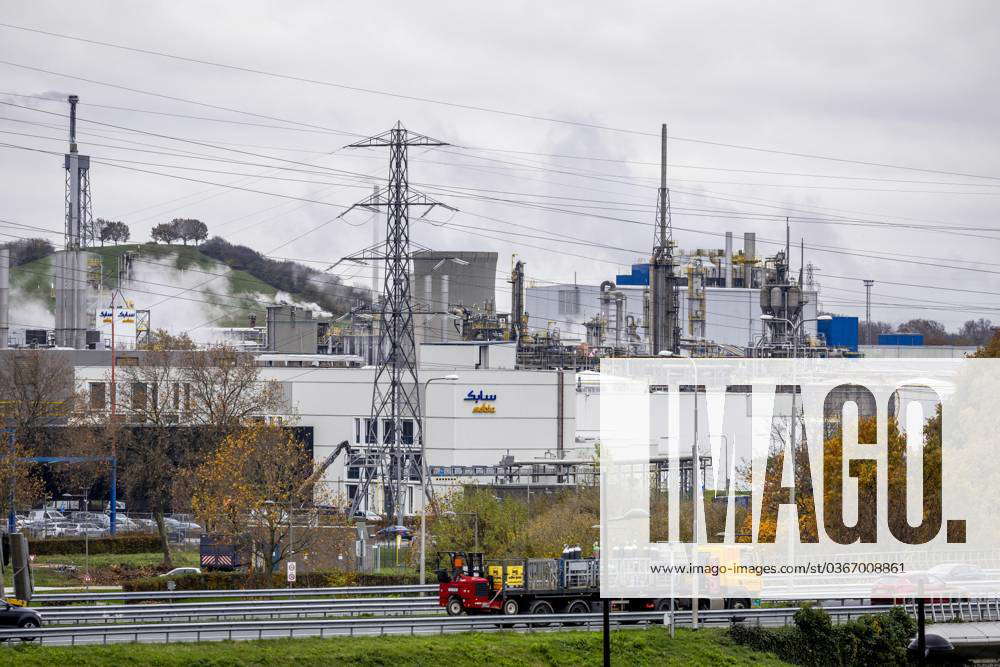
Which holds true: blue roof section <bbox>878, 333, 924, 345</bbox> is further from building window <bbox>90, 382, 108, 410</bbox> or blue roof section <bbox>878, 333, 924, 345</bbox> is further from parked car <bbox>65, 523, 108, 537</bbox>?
parked car <bbox>65, 523, 108, 537</bbox>

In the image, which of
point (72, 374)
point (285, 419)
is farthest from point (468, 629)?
point (72, 374)

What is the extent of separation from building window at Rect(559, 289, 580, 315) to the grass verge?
9083cm

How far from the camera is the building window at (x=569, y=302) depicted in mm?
124312

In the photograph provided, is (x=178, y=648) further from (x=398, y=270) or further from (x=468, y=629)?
(x=398, y=270)

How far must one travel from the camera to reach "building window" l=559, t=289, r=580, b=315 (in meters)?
124

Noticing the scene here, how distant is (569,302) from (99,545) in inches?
2746

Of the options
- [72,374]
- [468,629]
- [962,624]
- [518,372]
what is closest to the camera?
[468,629]

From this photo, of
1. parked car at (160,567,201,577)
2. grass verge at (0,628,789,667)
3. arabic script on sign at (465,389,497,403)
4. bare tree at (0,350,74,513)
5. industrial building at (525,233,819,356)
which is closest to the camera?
grass verge at (0,628,789,667)

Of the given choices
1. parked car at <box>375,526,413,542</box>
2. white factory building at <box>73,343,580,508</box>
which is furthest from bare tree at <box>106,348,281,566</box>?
parked car at <box>375,526,413,542</box>

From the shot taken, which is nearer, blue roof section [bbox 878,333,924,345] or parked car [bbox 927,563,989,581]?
parked car [bbox 927,563,989,581]

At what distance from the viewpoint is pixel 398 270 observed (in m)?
58.7

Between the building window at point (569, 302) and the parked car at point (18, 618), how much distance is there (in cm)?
9554

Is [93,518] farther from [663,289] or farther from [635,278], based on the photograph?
[635,278]

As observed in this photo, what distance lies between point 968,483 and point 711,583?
7946 mm
